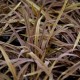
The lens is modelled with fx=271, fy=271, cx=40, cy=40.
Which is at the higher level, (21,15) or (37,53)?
(21,15)

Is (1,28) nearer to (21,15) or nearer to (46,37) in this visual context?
(21,15)

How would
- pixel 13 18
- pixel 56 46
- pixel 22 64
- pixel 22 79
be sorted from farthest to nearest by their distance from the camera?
pixel 13 18, pixel 56 46, pixel 22 64, pixel 22 79

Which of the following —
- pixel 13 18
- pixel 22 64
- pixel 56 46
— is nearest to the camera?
pixel 22 64

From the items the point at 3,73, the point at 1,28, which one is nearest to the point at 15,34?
the point at 1,28

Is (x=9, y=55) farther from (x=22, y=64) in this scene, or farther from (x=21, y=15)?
(x=21, y=15)

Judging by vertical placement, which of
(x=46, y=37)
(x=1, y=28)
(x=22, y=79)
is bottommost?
(x=22, y=79)

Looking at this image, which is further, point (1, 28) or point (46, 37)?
point (1, 28)
